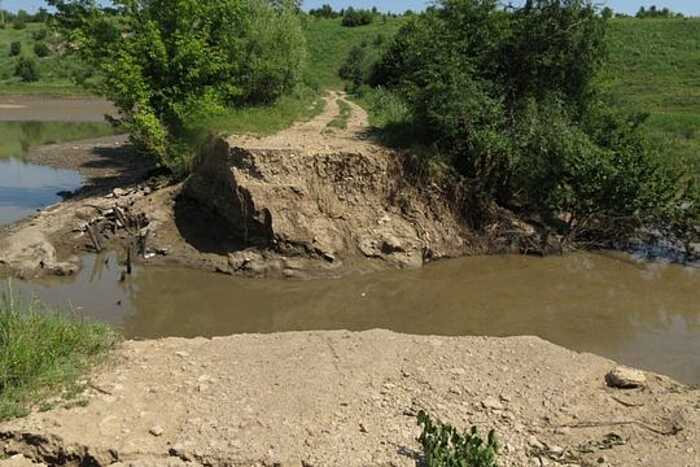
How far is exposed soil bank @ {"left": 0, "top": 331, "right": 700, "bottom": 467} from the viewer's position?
674 centimetres

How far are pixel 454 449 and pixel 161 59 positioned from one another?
1389cm

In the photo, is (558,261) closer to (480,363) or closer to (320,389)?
(480,363)

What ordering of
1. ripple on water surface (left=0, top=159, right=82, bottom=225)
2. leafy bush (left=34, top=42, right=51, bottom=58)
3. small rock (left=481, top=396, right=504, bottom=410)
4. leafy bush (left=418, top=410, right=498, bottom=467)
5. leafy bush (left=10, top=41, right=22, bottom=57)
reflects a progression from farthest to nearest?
leafy bush (left=10, top=41, right=22, bottom=57) → leafy bush (left=34, top=42, right=51, bottom=58) → ripple on water surface (left=0, top=159, right=82, bottom=225) → small rock (left=481, top=396, right=504, bottom=410) → leafy bush (left=418, top=410, right=498, bottom=467)

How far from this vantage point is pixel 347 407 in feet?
24.8

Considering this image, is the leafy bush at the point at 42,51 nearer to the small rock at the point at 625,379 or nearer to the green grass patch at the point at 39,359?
the green grass patch at the point at 39,359

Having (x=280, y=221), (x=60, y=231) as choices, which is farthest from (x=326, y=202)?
(x=60, y=231)

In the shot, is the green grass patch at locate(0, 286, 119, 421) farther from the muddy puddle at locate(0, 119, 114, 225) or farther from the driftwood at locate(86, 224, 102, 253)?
the muddy puddle at locate(0, 119, 114, 225)

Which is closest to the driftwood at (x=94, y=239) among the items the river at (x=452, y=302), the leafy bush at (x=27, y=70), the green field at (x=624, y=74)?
the river at (x=452, y=302)

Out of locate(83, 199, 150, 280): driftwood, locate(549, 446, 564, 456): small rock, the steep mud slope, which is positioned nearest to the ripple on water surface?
locate(83, 199, 150, 280): driftwood

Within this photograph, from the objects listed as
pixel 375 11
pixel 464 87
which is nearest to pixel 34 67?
pixel 375 11

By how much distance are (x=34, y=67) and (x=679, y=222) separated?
172 feet

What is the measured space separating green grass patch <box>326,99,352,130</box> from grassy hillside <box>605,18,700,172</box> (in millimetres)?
6850

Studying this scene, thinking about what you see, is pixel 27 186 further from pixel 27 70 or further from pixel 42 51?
pixel 42 51

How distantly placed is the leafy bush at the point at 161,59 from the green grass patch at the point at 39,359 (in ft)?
31.3
